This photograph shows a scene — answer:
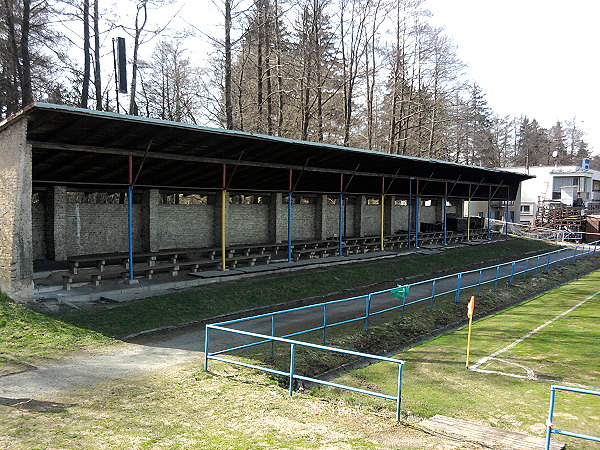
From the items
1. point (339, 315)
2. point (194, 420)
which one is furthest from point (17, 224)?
point (339, 315)

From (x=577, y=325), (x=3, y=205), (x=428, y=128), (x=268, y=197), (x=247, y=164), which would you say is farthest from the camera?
(x=428, y=128)

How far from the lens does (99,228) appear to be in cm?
1986

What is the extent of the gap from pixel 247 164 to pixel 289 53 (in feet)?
63.3

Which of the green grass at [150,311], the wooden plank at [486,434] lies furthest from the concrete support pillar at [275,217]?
the wooden plank at [486,434]

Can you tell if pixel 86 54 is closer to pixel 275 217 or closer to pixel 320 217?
pixel 275 217

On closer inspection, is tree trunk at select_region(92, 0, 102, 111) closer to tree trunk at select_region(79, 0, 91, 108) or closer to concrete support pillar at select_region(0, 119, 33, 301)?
tree trunk at select_region(79, 0, 91, 108)

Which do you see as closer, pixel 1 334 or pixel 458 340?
pixel 1 334

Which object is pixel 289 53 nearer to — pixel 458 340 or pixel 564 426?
pixel 458 340

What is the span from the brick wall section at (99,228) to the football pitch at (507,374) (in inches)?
496

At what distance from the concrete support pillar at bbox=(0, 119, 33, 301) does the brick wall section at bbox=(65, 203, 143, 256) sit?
4417mm

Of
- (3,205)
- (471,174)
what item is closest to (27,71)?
(3,205)

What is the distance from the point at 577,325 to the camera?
16984mm

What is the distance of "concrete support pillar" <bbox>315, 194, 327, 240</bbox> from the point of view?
29297 mm

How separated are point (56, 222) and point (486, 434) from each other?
52.1 feet
